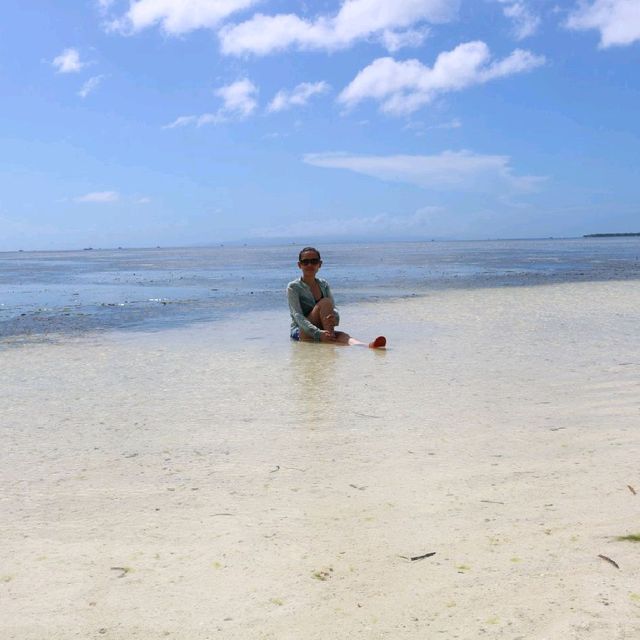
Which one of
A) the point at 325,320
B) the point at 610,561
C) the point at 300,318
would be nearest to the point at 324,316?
the point at 325,320

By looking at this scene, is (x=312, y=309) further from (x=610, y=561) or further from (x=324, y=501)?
(x=610, y=561)

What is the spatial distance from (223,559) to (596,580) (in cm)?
154

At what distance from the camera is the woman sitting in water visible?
9797 millimetres

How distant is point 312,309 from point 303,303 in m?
0.23

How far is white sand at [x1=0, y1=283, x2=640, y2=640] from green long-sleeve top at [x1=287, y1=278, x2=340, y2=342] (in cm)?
223

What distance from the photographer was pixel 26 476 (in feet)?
13.8

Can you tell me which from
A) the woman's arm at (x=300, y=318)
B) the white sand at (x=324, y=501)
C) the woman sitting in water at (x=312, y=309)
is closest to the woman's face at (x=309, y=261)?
the woman sitting in water at (x=312, y=309)

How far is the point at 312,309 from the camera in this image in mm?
10258

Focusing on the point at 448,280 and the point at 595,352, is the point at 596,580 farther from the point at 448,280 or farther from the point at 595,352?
the point at 448,280

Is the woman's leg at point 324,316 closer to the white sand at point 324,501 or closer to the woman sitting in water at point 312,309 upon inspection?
the woman sitting in water at point 312,309

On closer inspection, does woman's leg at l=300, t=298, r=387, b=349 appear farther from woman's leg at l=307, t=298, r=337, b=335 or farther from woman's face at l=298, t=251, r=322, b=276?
woman's face at l=298, t=251, r=322, b=276

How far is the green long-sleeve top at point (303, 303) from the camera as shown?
388 inches

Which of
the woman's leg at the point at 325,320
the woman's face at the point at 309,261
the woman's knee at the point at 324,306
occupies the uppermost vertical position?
the woman's face at the point at 309,261

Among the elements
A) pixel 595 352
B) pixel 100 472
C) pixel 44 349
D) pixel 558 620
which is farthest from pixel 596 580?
pixel 44 349
